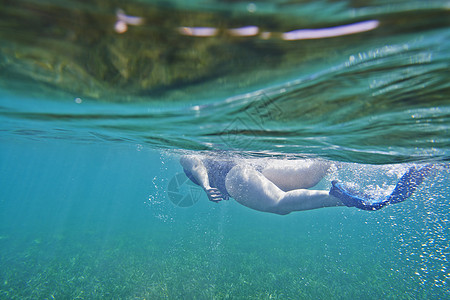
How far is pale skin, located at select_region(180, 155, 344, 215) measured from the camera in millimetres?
7129

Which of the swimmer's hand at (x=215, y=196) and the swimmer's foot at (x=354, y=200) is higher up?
the swimmer's hand at (x=215, y=196)

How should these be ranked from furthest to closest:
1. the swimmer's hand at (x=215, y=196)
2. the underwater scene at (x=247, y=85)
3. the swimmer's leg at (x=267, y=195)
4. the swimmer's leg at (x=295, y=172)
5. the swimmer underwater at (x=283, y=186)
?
the swimmer's leg at (x=295, y=172) < the swimmer's leg at (x=267, y=195) < the swimmer underwater at (x=283, y=186) < the swimmer's hand at (x=215, y=196) < the underwater scene at (x=247, y=85)

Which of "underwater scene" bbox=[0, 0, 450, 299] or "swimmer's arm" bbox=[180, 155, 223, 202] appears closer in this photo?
"underwater scene" bbox=[0, 0, 450, 299]

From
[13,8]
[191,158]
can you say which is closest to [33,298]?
[191,158]

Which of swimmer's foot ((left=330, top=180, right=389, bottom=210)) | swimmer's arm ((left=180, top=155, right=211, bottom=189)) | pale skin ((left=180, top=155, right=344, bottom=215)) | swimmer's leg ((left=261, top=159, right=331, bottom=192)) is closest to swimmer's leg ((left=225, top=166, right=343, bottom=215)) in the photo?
pale skin ((left=180, top=155, right=344, bottom=215))

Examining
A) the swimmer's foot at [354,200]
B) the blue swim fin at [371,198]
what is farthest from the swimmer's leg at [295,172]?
the swimmer's foot at [354,200]

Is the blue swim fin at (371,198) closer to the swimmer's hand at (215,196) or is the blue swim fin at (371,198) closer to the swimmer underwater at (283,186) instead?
the swimmer underwater at (283,186)

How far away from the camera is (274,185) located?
25.6 feet

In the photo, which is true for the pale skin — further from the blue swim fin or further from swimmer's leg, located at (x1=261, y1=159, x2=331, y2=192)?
the blue swim fin

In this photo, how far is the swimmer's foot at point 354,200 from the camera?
21.9 feet

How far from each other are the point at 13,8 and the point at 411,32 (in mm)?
4445

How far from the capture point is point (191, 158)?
935 cm

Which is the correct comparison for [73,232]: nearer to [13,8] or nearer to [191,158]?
[191,158]

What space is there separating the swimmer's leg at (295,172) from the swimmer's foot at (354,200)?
1977 mm
